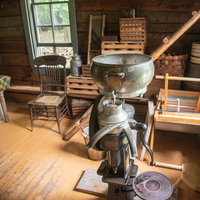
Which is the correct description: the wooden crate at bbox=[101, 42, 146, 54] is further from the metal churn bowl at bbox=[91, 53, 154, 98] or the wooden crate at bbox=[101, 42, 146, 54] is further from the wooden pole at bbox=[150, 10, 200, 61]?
the metal churn bowl at bbox=[91, 53, 154, 98]

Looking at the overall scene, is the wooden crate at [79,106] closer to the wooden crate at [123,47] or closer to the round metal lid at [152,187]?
the wooden crate at [123,47]

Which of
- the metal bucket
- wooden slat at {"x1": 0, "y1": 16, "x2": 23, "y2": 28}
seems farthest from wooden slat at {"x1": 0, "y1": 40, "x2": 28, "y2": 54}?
the metal bucket

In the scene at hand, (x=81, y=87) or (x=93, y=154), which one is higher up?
(x=81, y=87)

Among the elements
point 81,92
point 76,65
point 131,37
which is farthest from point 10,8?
point 131,37

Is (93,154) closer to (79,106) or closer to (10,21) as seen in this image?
(79,106)

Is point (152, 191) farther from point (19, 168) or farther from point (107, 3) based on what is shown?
point (107, 3)

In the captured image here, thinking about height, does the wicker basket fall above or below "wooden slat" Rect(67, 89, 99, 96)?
above

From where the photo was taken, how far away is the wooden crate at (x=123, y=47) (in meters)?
2.77

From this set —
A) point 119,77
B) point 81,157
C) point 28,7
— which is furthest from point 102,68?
point 28,7

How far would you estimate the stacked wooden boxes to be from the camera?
2.69 meters

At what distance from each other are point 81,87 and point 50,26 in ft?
4.22

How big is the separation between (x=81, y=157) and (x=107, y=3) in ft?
7.63

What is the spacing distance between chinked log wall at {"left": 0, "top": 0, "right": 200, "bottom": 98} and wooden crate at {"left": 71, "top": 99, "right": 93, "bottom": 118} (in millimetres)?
736

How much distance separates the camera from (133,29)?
272 centimetres
